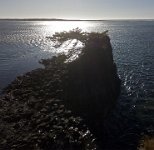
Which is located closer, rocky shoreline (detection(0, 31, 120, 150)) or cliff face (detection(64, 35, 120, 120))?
rocky shoreline (detection(0, 31, 120, 150))

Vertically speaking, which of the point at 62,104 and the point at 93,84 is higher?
the point at 93,84

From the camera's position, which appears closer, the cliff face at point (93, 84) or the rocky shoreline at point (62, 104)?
the rocky shoreline at point (62, 104)

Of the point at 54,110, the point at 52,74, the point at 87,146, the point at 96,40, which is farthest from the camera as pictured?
the point at 96,40

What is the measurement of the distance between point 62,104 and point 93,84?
879 centimetres

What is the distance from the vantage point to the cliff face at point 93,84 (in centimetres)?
3985

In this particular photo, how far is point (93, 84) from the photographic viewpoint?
1781 inches

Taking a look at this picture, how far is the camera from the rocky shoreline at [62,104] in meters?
29.4

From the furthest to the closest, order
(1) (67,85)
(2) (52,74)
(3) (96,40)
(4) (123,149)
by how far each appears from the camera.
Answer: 1. (3) (96,40)
2. (2) (52,74)
3. (1) (67,85)
4. (4) (123,149)

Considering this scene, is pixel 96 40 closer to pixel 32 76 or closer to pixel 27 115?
pixel 32 76

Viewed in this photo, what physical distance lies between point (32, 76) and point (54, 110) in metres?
16.4

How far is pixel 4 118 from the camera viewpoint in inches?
1315

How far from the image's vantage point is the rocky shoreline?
2941 centimetres

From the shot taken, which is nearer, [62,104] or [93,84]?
[62,104]

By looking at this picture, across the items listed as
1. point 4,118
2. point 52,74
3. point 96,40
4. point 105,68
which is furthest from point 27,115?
point 96,40
